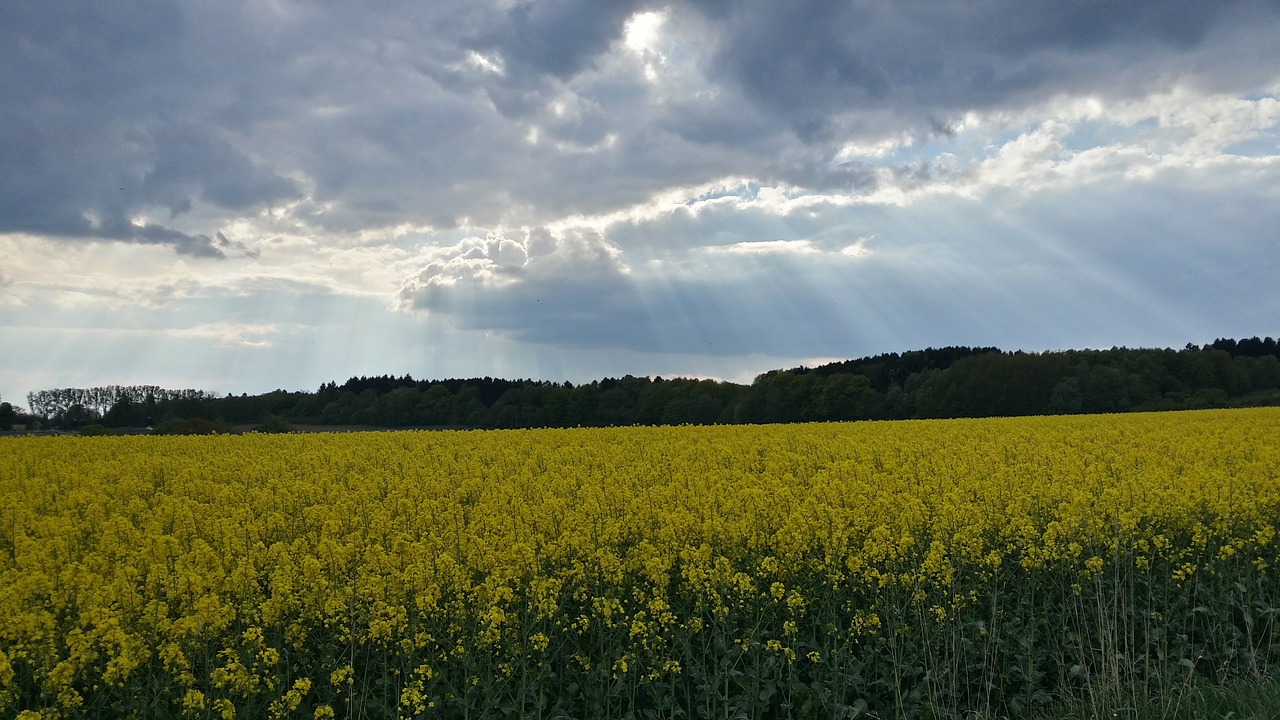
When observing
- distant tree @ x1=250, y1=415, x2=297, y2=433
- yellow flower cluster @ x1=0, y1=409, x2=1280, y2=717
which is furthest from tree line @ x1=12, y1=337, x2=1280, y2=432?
yellow flower cluster @ x1=0, y1=409, x2=1280, y2=717

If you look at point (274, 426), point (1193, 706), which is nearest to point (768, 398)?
point (274, 426)

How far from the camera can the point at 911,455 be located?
17.8 metres

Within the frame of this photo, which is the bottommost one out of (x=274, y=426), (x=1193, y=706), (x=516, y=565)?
(x=1193, y=706)

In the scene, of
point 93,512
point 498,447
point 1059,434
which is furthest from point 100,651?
point 1059,434

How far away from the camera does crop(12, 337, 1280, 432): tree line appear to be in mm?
64000

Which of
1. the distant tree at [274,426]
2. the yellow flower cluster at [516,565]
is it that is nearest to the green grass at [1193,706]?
the yellow flower cluster at [516,565]

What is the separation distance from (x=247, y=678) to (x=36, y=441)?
93.5 feet

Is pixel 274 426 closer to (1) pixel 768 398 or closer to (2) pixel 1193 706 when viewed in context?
(1) pixel 768 398

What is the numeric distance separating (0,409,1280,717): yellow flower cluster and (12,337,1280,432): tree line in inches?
1923

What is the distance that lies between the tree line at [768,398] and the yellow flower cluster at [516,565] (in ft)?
160

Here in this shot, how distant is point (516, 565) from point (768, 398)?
205ft

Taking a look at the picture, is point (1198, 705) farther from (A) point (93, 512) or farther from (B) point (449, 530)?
(A) point (93, 512)

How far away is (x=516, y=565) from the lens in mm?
7828

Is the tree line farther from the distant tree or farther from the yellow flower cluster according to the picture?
the yellow flower cluster
